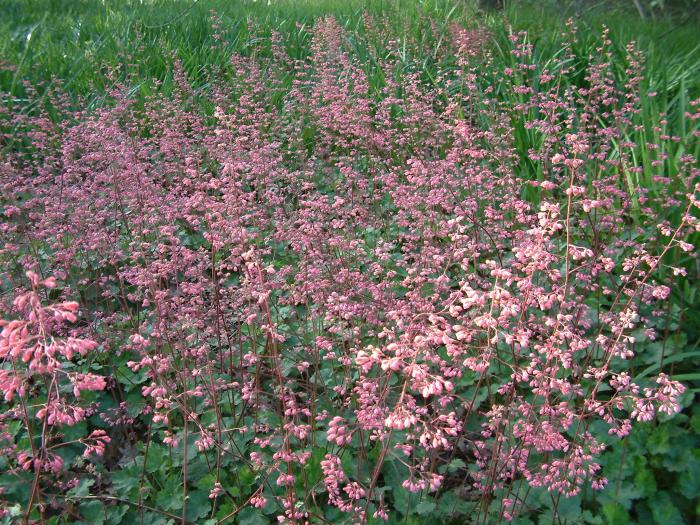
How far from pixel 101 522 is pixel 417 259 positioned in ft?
5.40

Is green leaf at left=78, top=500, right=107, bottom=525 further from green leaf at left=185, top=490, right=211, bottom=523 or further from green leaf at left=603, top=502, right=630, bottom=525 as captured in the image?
green leaf at left=603, top=502, right=630, bottom=525

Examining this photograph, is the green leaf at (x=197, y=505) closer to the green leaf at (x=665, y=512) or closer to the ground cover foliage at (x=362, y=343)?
the ground cover foliage at (x=362, y=343)

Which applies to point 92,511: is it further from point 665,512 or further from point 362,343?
point 665,512

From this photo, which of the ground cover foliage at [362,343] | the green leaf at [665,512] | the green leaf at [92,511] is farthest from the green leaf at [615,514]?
the green leaf at [92,511]

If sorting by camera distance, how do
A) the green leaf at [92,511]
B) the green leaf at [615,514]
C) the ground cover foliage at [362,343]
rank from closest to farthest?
the ground cover foliage at [362,343], the green leaf at [615,514], the green leaf at [92,511]


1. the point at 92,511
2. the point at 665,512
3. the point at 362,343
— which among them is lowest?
the point at 92,511

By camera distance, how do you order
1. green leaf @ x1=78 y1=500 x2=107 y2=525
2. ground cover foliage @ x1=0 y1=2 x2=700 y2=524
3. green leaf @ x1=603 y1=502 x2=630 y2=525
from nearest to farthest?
ground cover foliage @ x1=0 y1=2 x2=700 y2=524 < green leaf @ x1=603 y1=502 x2=630 y2=525 < green leaf @ x1=78 y1=500 x2=107 y2=525

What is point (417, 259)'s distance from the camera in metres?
2.94

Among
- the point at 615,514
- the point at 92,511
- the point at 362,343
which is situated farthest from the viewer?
the point at 362,343

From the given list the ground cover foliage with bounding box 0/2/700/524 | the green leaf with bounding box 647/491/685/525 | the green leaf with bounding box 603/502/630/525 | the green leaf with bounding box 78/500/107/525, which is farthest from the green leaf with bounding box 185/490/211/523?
the green leaf with bounding box 647/491/685/525

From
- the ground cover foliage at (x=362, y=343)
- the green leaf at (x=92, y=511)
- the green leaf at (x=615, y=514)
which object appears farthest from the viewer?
the green leaf at (x=92, y=511)

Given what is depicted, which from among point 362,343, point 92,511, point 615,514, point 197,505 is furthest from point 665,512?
point 92,511

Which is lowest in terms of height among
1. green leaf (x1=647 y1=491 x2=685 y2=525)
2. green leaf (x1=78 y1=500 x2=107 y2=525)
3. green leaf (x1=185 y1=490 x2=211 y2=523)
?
green leaf (x1=78 y1=500 x2=107 y2=525)

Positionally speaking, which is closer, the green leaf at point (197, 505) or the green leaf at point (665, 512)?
the green leaf at point (665, 512)
